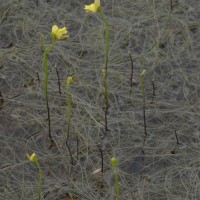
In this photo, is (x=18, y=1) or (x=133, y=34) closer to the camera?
(x=133, y=34)

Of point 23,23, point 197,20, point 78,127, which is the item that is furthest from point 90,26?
point 78,127

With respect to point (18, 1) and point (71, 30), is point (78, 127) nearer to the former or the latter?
point (71, 30)

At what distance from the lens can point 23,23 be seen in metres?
4.03

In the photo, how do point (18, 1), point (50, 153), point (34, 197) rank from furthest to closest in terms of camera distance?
point (18, 1) → point (50, 153) → point (34, 197)

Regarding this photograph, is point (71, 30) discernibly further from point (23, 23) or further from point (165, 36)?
point (165, 36)

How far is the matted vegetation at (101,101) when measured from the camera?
9.44 feet

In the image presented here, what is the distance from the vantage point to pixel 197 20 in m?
4.00

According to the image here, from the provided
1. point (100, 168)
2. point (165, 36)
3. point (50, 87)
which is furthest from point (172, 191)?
point (165, 36)

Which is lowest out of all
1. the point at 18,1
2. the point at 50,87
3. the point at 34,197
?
the point at 34,197

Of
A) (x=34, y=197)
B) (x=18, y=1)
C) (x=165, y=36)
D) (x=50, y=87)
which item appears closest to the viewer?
(x=34, y=197)

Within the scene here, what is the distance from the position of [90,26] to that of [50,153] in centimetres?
134

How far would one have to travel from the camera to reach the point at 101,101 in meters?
3.36

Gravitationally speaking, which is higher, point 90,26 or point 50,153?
point 90,26

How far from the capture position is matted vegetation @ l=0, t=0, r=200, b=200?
2877mm
